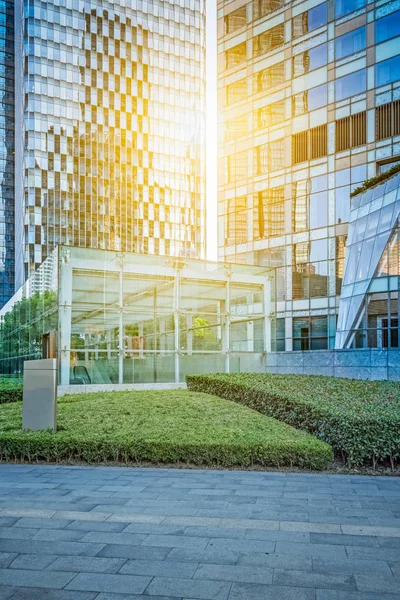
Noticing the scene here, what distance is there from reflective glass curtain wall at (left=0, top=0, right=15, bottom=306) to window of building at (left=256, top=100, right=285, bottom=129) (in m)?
66.9

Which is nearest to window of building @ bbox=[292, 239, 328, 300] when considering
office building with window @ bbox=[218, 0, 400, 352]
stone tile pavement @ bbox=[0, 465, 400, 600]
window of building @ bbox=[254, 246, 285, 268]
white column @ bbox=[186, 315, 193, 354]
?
office building with window @ bbox=[218, 0, 400, 352]

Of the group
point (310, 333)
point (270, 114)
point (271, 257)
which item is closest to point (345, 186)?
point (271, 257)

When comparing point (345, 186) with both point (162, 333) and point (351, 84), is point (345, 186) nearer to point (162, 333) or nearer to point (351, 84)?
point (351, 84)

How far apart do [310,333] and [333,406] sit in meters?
29.8

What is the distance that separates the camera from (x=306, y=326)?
1610 inches

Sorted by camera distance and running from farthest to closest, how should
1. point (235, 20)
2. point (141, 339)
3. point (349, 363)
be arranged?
point (235, 20) < point (141, 339) < point (349, 363)

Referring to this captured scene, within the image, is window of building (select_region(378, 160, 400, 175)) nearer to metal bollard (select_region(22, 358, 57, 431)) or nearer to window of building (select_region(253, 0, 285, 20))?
window of building (select_region(253, 0, 285, 20))

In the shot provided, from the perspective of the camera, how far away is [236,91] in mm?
47375

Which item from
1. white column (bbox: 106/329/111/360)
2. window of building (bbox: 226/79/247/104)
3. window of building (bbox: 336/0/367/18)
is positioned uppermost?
window of building (bbox: 336/0/367/18)

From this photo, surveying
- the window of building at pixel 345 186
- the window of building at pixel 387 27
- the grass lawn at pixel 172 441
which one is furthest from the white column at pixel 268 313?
the window of building at pixel 387 27

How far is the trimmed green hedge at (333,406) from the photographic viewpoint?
9.54 m

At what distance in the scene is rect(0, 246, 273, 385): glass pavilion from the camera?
69.0ft

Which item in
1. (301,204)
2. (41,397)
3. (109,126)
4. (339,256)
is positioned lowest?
(41,397)

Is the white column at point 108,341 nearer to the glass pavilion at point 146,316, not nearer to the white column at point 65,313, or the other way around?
the glass pavilion at point 146,316
